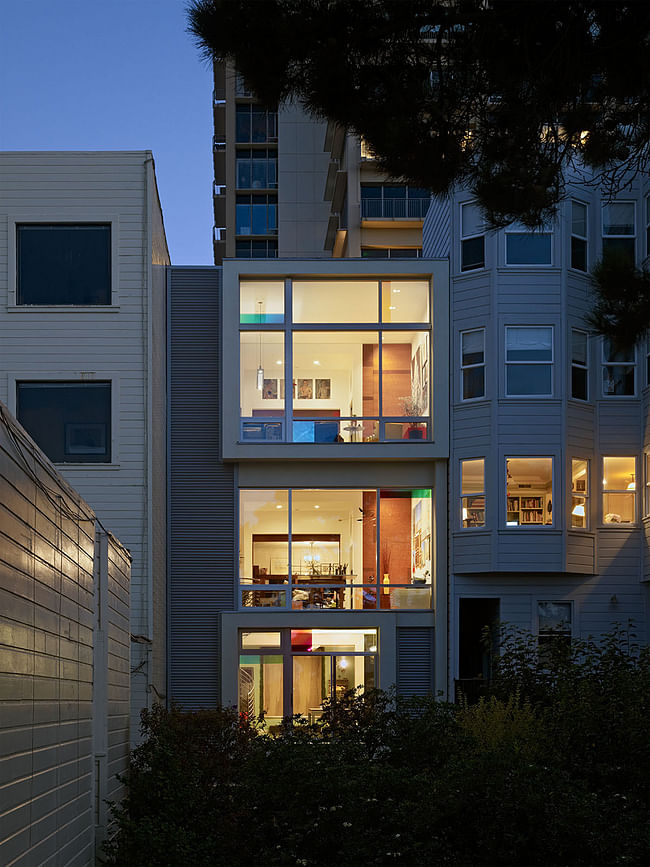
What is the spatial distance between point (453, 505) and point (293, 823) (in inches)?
483

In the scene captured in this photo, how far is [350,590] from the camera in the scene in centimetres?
2259

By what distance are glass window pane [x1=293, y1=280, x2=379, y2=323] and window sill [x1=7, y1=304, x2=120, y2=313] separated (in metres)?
3.83

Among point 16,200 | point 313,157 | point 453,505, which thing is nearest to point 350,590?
point 453,505

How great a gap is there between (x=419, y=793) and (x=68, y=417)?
39.6 ft

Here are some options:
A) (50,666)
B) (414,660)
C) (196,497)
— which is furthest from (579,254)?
(50,666)

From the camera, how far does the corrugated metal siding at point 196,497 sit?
22281mm

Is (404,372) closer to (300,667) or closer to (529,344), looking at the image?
(529,344)

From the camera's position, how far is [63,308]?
2098cm

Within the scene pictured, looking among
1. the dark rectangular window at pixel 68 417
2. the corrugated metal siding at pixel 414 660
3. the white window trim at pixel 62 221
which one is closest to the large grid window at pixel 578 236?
the corrugated metal siding at pixel 414 660

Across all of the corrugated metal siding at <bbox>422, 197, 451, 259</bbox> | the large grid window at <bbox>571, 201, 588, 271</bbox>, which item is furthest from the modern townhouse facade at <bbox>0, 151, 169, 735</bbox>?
the large grid window at <bbox>571, 201, 588, 271</bbox>

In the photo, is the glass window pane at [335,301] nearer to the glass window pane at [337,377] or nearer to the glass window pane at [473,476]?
the glass window pane at [337,377]

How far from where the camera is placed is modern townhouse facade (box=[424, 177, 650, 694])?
21.9 m

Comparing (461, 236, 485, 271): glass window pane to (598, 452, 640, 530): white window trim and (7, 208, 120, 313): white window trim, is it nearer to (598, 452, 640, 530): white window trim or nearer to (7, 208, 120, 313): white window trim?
(598, 452, 640, 530): white window trim

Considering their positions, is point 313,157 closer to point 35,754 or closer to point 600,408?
point 600,408
